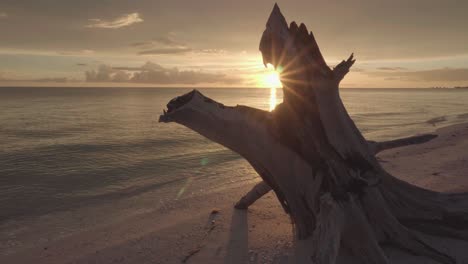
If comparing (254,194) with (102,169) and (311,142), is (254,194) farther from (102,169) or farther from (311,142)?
(102,169)

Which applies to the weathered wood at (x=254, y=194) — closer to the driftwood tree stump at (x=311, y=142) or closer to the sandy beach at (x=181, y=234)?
the sandy beach at (x=181, y=234)

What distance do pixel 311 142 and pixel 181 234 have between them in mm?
3245

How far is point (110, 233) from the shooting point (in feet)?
22.2

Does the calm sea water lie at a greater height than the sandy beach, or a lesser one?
lesser

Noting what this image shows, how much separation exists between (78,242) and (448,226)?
6635mm

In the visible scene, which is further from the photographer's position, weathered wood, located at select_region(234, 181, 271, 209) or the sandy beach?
weathered wood, located at select_region(234, 181, 271, 209)

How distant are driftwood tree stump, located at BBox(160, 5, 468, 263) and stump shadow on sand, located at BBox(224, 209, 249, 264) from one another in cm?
117

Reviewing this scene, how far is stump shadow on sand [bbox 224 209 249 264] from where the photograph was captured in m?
4.84

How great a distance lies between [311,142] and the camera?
14.0 feet

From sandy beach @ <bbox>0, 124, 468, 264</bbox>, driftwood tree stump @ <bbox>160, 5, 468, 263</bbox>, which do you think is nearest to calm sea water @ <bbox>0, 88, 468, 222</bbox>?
sandy beach @ <bbox>0, 124, 468, 264</bbox>

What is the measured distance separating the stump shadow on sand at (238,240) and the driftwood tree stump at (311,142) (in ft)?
3.83

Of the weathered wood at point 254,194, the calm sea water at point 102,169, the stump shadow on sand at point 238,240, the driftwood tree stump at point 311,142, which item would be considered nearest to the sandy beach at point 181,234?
the stump shadow on sand at point 238,240

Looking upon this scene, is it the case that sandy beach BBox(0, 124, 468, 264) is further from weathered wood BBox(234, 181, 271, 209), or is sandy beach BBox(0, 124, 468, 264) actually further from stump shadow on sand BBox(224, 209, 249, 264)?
weathered wood BBox(234, 181, 271, 209)

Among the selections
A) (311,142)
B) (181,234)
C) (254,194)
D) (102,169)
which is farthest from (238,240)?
(102,169)
